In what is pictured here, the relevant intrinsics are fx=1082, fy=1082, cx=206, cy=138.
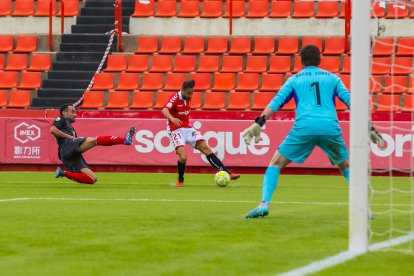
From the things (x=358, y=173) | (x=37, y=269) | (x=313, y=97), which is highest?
(x=313, y=97)

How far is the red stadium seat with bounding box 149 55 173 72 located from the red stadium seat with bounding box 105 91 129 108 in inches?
48.6

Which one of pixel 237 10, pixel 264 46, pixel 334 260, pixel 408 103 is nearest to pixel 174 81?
pixel 264 46

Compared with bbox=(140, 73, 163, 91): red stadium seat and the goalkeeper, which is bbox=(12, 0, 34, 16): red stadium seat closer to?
bbox=(140, 73, 163, 91): red stadium seat

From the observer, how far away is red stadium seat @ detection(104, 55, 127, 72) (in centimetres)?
2886

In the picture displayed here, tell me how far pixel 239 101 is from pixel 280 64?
1687 millimetres

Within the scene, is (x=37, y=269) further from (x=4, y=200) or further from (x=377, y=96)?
(x=377, y=96)

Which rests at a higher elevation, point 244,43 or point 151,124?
point 244,43

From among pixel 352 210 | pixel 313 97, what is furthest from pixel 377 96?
pixel 352 210

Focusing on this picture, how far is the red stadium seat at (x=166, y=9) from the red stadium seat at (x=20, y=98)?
457 cm

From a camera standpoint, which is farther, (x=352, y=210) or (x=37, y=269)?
(x=352, y=210)

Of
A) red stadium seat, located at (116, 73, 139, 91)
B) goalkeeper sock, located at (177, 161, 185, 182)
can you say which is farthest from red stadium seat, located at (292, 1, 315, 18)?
goalkeeper sock, located at (177, 161, 185, 182)

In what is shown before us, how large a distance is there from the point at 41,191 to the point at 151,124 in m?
7.20

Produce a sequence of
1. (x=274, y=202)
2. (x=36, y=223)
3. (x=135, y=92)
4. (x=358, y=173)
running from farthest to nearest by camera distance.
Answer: (x=135, y=92) → (x=274, y=202) → (x=36, y=223) → (x=358, y=173)

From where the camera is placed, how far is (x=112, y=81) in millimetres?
28406
